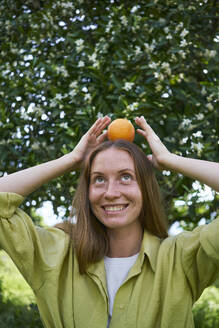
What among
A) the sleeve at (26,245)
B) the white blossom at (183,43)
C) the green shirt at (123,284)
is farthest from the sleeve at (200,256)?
the white blossom at (183,43)

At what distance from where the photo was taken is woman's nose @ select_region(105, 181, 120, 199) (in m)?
2.00

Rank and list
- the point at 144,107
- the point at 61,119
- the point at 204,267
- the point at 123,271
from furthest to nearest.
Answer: the point at 61,119 < the point at 144,107 < the point at 123,271 < the point at 204,267

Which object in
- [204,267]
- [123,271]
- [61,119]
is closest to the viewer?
[204,267]

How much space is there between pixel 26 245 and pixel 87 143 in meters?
0.62

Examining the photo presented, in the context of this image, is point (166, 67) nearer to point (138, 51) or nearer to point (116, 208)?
point (138, 51)

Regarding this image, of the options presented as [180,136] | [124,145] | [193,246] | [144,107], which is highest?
[124,145]

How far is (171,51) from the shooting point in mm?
3303

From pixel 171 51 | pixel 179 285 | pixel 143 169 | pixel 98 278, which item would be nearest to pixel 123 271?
pixel 98 278

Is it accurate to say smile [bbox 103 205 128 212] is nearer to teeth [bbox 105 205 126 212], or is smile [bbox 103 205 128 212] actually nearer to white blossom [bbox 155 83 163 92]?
teeth [bbox 105 205 126 212]

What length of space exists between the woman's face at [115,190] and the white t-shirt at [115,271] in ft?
0.48

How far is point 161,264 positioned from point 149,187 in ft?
1.15

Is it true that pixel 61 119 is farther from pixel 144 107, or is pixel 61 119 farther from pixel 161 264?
pixel 161 264

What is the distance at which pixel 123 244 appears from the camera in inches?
83.8

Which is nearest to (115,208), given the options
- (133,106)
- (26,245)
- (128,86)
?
(26,245)
